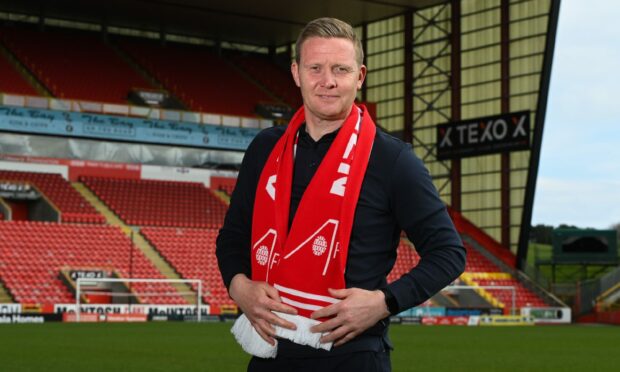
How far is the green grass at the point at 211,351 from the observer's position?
14344 mm

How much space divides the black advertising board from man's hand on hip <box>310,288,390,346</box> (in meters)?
36.0

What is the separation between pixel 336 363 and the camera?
3.02m

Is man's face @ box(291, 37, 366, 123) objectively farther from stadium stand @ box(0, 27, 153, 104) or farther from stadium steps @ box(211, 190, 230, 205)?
stadium stand @ box(0, 27, 153, 104)

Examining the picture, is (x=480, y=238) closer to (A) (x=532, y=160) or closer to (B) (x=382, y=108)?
(A) (x=532, y=160)

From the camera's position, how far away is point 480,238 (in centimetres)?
4397

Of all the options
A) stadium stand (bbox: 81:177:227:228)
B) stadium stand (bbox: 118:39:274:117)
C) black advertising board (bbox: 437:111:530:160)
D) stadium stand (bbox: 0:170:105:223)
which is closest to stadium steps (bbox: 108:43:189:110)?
stadium stand (bbox: 118:39:274:117)

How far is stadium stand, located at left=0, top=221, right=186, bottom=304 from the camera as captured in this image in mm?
32438

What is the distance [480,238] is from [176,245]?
1342 cm

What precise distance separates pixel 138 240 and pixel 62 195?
3.57m

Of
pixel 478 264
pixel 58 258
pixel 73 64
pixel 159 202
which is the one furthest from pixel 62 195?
pixel 478 264

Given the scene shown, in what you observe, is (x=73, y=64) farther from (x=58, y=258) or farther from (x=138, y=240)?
(x=58, y=258)

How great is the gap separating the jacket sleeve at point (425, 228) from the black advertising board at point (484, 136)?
1409 inches

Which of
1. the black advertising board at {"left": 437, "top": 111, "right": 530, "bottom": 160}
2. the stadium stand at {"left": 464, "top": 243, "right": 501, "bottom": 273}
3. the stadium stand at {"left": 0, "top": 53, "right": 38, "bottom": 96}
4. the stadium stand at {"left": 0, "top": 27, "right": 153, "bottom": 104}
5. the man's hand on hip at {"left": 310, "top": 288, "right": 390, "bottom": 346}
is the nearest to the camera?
the man's hand on hip at {"left": 310, "top": 288, "right": 390, "bottom": 346}

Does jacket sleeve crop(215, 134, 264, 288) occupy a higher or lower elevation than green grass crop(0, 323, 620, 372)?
higher
